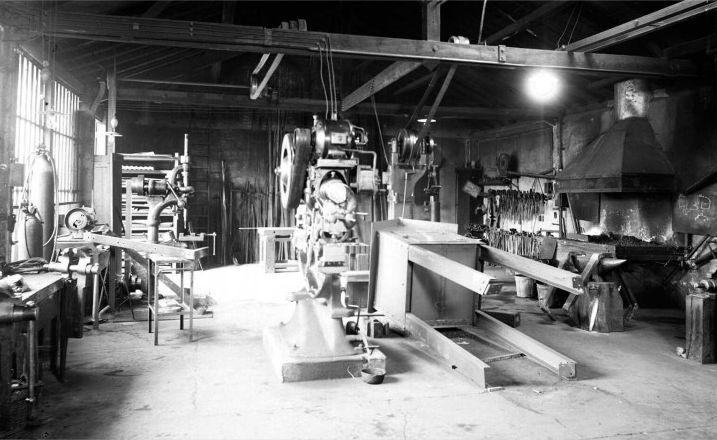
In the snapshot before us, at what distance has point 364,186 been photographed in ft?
16.0

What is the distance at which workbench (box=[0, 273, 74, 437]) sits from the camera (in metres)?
3.10

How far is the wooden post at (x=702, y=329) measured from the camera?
5.18 m

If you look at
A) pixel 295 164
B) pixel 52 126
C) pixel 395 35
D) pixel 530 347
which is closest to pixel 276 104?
pixel 395 35

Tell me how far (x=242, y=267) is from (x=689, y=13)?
911cm

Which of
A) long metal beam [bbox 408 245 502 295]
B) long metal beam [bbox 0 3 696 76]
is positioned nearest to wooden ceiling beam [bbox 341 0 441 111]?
long metal beam [bbox 0 3 696 76]

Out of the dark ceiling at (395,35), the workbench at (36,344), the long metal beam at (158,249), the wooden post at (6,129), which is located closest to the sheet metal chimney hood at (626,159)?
the dark ceiling at (395,35)

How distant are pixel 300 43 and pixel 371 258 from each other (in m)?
2.48

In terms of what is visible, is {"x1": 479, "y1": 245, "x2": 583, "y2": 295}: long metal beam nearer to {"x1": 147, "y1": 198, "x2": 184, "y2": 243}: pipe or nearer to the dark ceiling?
the dark ceiling

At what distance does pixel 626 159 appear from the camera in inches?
289

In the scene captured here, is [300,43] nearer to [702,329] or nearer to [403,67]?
[403,67]

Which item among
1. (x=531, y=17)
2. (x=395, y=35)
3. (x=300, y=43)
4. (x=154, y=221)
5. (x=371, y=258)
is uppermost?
(x=395, y=35)

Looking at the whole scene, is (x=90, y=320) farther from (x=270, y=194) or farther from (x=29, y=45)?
(x=270, y=194)

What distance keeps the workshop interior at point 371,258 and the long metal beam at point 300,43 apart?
22mm

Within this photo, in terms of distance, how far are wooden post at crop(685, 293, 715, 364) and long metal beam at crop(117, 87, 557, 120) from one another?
6.13 metres
